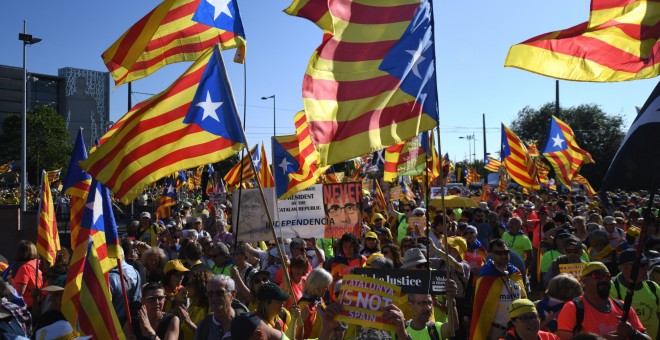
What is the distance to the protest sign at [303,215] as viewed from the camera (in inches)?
400

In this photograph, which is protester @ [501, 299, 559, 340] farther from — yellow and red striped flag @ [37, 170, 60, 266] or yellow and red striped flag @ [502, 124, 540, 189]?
yellow and red striped flag @ [502, 124, 540, 189]

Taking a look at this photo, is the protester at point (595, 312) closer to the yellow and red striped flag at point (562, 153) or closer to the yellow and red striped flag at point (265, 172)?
the yellow and red striped flag at point (265, 172)

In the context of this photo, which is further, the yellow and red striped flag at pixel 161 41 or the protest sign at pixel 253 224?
the protest sign at pixel 253 224

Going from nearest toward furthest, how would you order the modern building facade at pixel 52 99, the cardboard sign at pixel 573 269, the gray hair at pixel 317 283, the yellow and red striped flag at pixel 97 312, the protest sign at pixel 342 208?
the yellow and red striped flag at pixel 97 312, the gray hair at pixel 317 283, the cardboard sign at pixel 573 269, the protest sign at pixel 342 208, the modern building facade at pixel 52 99

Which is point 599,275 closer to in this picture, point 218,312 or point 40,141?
point 218,312

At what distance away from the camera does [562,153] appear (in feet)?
53.6

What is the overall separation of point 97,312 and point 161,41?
3.55m

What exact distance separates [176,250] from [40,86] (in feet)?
349

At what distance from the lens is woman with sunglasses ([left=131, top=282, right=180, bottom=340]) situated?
5.30 meters

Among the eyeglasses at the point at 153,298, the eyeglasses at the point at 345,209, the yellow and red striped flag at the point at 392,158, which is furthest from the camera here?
the yellow and red striped flag at the point at 392,158

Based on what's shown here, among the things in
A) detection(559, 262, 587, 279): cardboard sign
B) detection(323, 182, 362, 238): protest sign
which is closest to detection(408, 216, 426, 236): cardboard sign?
detection(323, 182, 362, 238): protest sign

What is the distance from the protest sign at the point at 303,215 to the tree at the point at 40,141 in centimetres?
5431


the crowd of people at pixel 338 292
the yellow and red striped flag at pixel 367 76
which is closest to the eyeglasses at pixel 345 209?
the crowd of people at pixel 338 292

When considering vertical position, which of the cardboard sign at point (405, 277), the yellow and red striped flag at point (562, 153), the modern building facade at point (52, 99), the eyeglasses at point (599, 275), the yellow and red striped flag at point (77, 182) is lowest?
the eyeglasses at point (599, 275)
